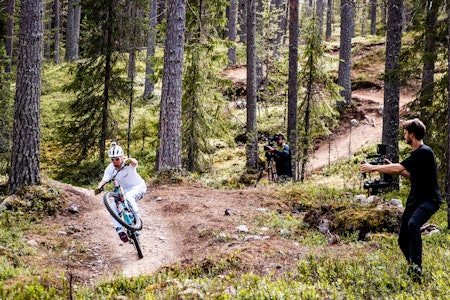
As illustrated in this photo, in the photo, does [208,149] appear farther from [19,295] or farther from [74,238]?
[19,295]

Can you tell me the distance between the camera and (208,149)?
18.8 metres

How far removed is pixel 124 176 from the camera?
9.28 m

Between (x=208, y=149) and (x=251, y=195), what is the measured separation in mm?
6327

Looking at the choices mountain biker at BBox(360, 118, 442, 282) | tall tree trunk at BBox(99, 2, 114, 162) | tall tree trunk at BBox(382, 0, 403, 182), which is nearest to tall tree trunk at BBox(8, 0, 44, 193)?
tall tree trunk at BBox(99, 2, 114, 162)

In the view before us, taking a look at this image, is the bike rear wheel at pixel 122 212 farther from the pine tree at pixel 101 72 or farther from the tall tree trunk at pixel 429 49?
the pine tree at pixel 101 72

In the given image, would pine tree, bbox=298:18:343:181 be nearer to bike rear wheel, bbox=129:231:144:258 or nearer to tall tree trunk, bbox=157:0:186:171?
tall tree trunk, bbox=157:0:186:171

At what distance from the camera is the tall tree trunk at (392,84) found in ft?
44.9

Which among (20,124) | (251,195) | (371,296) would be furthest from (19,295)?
(251,195)

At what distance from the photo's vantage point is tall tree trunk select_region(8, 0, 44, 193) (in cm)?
1108

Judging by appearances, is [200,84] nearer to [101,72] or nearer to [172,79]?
[172,79]

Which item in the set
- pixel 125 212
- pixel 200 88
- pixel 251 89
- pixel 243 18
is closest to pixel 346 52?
pixel 251 89

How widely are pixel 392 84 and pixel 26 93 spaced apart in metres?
11.0

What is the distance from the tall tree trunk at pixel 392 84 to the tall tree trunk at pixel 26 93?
1028 centimetres

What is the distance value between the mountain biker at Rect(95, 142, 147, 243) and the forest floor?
91 centimetres
